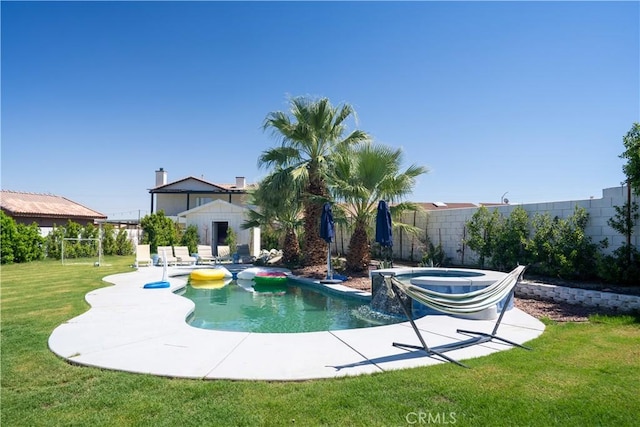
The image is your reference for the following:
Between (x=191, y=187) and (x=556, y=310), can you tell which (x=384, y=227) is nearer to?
(x=556, y=310)

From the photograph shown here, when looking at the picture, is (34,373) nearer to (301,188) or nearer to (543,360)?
(543,360)

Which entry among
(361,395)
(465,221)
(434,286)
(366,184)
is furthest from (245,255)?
(361,395)

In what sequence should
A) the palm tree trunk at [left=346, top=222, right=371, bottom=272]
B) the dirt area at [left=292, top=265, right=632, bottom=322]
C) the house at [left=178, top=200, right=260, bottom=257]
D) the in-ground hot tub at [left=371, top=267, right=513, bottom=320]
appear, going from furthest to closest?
the house at [left=178, top=200, right=260, bottom=257]
the palm tree trunk at [left=346, top=222, right=371, bottom=272]
the in-ground hot tub at [left=371, top=267, right=513, bottom=320]
the dirt area at [left=292, top=265, right=632, bottom=322]

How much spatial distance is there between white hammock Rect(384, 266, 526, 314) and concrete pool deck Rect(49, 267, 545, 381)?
0.64m

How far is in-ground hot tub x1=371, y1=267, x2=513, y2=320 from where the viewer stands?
25.8 ft

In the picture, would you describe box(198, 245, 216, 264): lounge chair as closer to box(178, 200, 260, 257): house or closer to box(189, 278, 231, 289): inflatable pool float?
box(178, 200, 260, 257): house

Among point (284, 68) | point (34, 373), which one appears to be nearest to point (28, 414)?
point (34, 373)

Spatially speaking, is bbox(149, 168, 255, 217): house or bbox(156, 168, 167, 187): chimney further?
bbox(156, 168, 167, 187): chimney

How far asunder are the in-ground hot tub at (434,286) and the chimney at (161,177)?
3271cm

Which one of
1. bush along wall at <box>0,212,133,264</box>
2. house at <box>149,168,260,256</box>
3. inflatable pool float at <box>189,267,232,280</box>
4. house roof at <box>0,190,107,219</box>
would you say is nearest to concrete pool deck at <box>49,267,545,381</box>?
inflatable pool float at <box>189,267,232,280</box>

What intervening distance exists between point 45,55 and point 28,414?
12.4 meters

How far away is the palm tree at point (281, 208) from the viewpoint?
16.3 metres

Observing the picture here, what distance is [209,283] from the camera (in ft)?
50.2

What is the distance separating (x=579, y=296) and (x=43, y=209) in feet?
116
